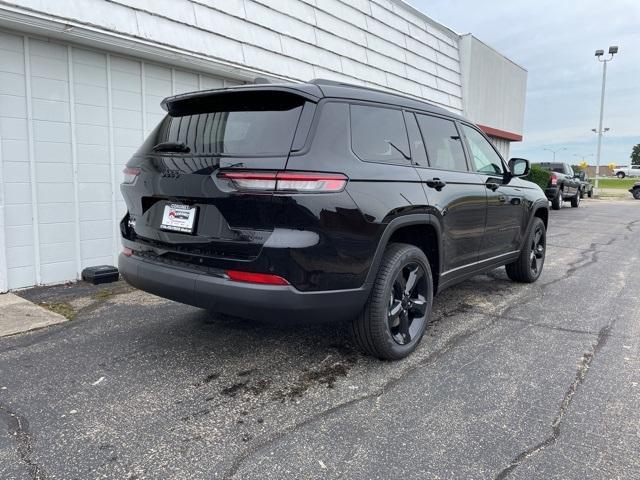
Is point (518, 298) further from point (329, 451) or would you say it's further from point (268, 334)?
point (329, 451)

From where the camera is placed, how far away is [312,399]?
289 cm

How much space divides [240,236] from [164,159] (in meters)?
0.85

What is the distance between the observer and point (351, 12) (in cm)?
888

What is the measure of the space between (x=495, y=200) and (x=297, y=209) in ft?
8.88

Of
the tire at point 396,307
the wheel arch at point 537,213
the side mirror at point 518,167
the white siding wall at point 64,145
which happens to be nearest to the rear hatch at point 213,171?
the tire at point 396,307

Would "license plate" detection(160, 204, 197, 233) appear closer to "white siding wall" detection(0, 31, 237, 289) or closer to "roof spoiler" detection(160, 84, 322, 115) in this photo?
"roof spoiler" detection(160, 84, 322, 115)

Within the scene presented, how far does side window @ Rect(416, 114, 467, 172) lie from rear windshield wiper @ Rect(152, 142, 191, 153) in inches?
71.7

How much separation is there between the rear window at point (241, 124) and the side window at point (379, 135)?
0.44 metres

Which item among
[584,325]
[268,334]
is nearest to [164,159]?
[268,334]

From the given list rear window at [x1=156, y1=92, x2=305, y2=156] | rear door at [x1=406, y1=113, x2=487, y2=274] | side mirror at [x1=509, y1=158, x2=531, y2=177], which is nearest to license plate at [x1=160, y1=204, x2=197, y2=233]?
rear window at [x1=156, y1=92, x2=305, y2=156]

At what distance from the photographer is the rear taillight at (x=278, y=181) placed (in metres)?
2.64

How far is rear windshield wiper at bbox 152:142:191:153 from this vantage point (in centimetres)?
311

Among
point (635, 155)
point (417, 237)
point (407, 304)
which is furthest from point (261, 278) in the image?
point (635, 155)

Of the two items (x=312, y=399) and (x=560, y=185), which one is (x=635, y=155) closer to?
(x=560, y=185)
